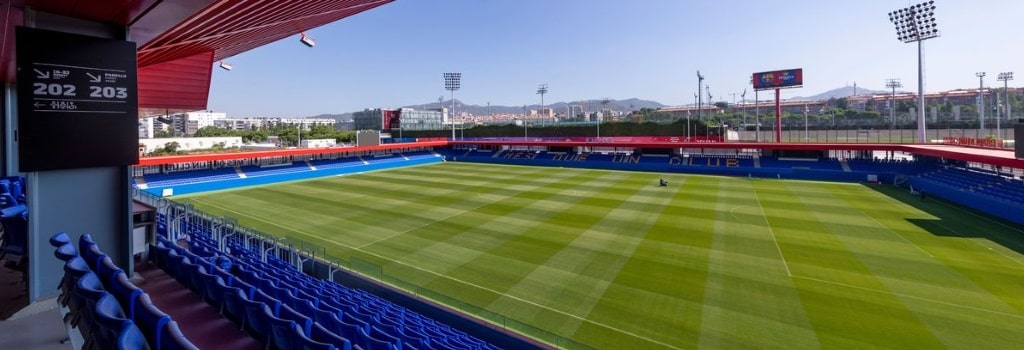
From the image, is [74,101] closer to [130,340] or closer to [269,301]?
[269,301]

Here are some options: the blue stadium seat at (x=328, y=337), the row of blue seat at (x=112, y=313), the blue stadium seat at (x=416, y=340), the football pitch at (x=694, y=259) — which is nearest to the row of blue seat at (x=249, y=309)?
the blue stadium seat at (x=328, y=337)

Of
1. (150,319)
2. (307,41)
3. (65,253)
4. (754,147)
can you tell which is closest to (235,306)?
(65,253)

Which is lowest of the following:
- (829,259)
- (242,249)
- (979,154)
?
(829,259)

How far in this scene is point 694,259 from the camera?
48.9 feet

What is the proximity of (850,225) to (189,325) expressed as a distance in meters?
23.4

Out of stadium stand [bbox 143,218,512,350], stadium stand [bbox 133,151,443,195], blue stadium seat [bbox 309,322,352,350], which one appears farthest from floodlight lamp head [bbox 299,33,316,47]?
stadium stand [bbox 133,151,443,195]

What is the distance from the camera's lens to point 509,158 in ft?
165

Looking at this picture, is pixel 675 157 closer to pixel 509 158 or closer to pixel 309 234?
pixel 509 158

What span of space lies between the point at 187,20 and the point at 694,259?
14.6m

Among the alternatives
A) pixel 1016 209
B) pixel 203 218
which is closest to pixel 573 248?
pixel 203 218

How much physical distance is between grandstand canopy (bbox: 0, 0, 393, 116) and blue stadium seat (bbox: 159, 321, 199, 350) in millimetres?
3848

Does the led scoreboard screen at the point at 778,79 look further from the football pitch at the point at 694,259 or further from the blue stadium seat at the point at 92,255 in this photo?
the blue stadium seat at the point at 92,255

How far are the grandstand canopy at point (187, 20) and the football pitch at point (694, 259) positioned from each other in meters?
6.77

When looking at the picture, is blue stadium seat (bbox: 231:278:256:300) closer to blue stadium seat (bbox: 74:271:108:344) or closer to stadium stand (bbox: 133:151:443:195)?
blue stadium seat (bbox: 74:271:108:344)
